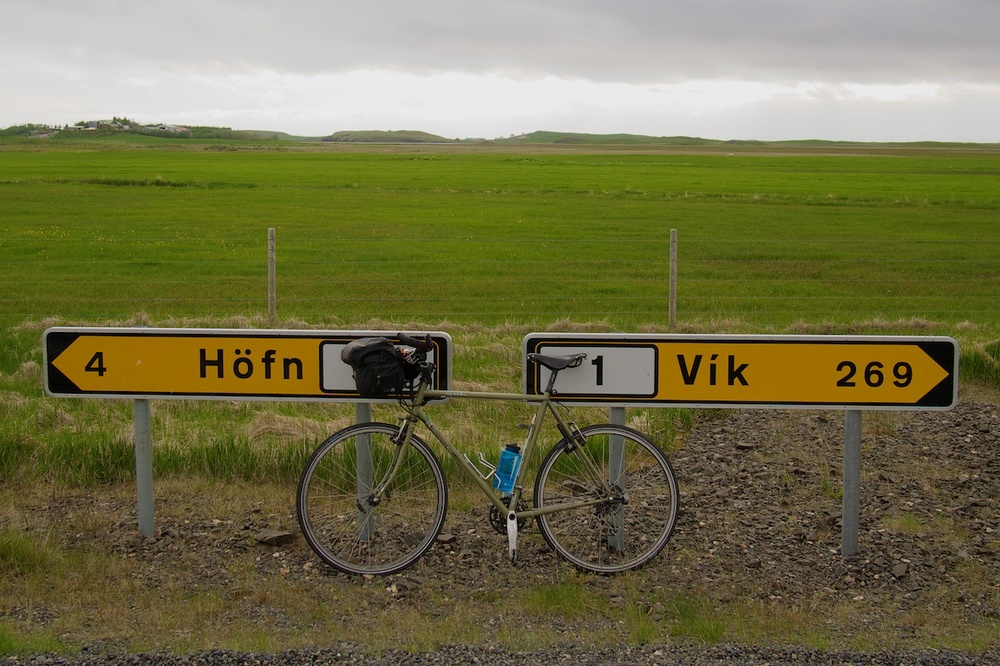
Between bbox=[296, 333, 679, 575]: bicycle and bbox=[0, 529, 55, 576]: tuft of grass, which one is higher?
bbox=[296, 333, 679, 575]: bicycle

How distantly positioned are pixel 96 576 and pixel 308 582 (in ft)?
3.00

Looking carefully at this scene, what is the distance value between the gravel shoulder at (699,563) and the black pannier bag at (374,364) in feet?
2.79

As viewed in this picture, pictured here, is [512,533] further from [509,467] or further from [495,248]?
[495,248]

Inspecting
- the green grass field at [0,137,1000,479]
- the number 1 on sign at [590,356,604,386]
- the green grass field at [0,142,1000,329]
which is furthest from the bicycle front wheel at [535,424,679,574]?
the green grass field at [0,142,1000,329]

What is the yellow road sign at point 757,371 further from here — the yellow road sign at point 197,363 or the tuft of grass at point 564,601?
the tuft of grass at point 564,601

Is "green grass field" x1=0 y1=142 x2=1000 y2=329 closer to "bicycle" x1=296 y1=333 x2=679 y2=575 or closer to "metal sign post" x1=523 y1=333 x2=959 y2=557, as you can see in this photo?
"metal sign post" x1=523 y1=333 x2=959 y2=557

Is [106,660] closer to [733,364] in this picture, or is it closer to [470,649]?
[470,649]

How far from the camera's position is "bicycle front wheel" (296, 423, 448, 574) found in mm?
4703

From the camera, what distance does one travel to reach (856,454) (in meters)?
4.91

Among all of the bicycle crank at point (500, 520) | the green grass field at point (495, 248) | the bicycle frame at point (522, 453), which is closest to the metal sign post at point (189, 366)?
the bicycle frame at point (522, 453)

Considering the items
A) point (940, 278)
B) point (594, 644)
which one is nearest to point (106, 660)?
point (594, 644)

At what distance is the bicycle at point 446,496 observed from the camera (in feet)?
15.5

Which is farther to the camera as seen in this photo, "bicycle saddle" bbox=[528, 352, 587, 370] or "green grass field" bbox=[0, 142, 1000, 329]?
"green grass field" bbox=[0, 142, 1000, 329]

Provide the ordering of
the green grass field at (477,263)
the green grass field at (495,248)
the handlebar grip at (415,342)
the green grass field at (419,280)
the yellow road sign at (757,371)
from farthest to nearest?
1. the green grass field at (495,248)
2. the green grass field at (477,263)
3. the green grass field at (419,280)
4. the yellow road sign at (757,371)
5. the handlebar grip at (415,342)
